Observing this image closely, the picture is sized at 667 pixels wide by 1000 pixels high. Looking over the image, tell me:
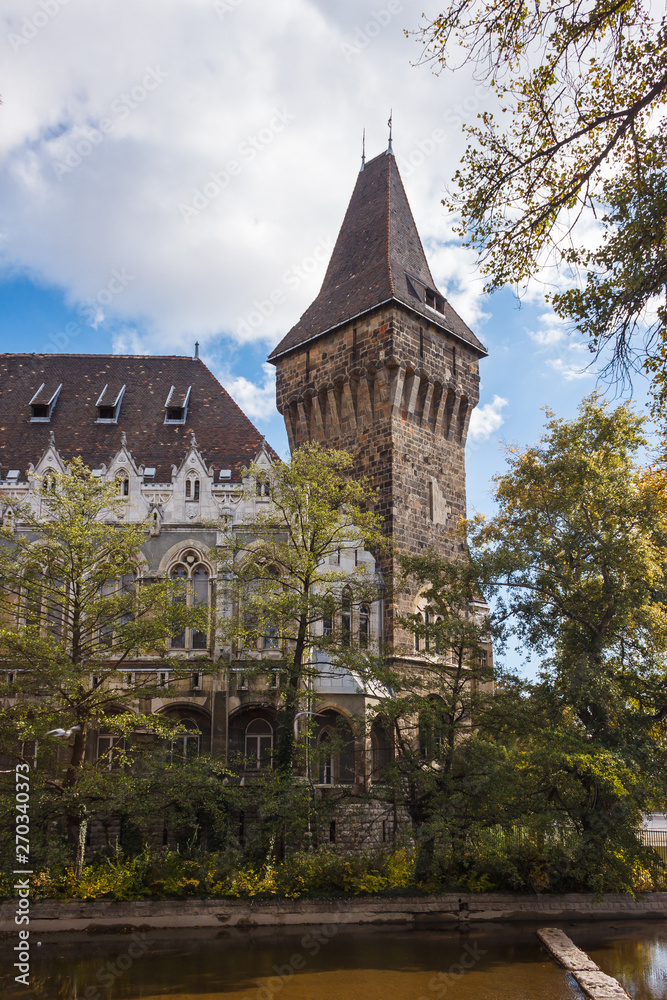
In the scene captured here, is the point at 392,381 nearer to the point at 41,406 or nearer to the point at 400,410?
the point at 400,410

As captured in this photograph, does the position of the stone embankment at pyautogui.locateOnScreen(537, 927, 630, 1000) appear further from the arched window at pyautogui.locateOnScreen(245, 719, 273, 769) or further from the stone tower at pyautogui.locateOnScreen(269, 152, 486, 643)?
the stone tower at pyautogui.locateOnScreen(269, 152, 486, 643)

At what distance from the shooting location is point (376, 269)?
2886cm

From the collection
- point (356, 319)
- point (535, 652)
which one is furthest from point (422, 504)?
A: point (535, 652)

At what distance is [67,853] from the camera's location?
1508 cm

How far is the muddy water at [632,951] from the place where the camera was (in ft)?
38.4

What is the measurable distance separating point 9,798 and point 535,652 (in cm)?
1097

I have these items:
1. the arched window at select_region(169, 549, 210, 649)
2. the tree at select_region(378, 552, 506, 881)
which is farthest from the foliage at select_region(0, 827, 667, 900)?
the arched window at select_region(169, 549, 210, 649)

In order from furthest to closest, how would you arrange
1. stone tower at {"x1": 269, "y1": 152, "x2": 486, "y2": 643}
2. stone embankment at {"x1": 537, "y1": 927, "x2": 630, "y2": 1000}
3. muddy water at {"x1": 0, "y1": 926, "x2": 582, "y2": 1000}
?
1. stone tower at {"x1": 269, "y1": 152, "x2": 486, "y2": 643}
2. muddy water at {"x1": 0, "y1": 926, "x2": 582, "y2": 1000}
3. stone embankment at {"x1": 537, "y1": 927, "x2": 630, "y2": 1000}

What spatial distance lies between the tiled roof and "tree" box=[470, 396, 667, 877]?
9524 mm

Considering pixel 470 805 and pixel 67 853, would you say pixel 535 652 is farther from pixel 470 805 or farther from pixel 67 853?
pixel 67 853

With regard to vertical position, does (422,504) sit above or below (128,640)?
above

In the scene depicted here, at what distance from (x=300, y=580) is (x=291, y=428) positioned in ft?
42.1

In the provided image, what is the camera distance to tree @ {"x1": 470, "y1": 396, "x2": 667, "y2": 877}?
617 inches

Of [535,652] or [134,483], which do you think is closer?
[535,652]
